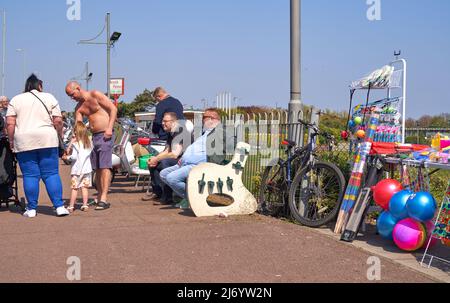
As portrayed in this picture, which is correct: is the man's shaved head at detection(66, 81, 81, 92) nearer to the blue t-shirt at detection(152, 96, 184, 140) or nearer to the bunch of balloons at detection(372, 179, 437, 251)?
the blue t-shirt at detection(152, 96, 184, 140)

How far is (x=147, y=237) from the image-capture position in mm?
6242

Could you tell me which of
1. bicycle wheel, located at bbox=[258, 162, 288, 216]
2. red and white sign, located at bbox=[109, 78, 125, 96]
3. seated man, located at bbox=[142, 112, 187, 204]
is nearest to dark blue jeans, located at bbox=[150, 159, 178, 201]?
seated man, located at bbox=[142, 112, 187, 204]

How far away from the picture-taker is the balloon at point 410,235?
5508 millimetres

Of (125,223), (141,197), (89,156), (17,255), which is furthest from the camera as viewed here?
(141,197)

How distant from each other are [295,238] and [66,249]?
2463 mm

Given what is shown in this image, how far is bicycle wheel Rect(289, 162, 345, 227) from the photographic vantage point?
270 inches

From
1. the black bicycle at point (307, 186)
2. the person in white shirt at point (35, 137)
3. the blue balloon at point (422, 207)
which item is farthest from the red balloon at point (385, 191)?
the person in white shirt at point (35, 137)

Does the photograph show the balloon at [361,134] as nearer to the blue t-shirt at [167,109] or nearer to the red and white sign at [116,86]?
the blue t-shirt at [167,109]

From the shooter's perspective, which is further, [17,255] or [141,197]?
[141,197]

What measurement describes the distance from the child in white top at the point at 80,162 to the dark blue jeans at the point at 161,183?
1.18 meters

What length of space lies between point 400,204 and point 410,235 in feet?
1.07

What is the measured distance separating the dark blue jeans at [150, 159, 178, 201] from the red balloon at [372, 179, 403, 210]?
12.0 ft
